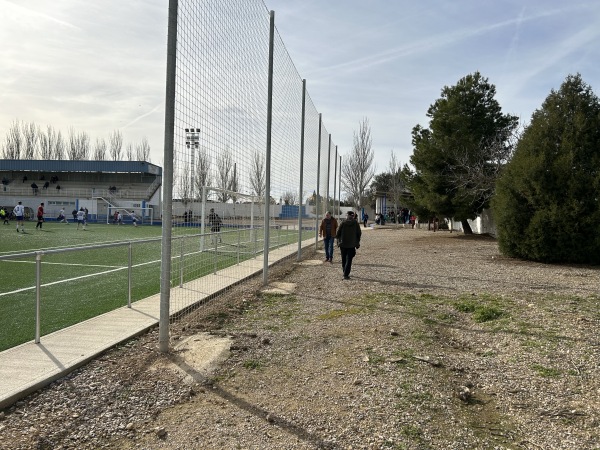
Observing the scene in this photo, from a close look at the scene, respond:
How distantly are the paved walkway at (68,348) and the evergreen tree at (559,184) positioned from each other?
33.6 ft

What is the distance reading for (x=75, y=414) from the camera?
12.0 ft

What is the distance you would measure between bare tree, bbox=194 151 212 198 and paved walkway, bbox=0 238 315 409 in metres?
1.81

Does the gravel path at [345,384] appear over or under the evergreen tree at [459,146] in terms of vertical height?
under

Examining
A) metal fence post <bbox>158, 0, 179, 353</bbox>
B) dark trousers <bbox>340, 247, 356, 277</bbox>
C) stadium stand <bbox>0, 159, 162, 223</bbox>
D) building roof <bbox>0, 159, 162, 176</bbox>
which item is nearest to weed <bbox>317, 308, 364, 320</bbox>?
metal fence post <bbox>158, 0, 179, 353</bbox>

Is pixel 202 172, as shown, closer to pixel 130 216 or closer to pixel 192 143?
pixel 192 143

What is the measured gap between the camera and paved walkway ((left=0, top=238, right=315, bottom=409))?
4.10 meters

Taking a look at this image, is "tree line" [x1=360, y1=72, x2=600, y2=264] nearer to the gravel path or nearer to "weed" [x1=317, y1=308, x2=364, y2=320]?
the gravel path

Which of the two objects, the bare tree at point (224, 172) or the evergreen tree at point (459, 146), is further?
the evergreen tree at point (459, 146)

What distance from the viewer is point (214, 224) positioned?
9.69 meters

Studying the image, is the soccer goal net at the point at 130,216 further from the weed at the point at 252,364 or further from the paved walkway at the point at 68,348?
the weed at the point at 252,364

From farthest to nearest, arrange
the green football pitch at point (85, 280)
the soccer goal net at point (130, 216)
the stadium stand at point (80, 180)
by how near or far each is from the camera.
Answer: the stadium stand at point (80, 180)
the soccer goal net at point (130, 216)
the green football pitch at point (85, 280)

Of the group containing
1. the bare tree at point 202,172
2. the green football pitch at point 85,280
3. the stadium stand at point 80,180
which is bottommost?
the green football pitch at point 85,280

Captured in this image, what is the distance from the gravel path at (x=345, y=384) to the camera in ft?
11.0

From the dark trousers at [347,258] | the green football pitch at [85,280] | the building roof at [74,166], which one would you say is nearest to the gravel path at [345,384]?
the green football pitch at [85,280]
